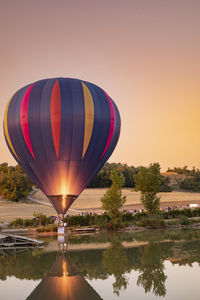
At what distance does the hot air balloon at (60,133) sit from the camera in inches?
957

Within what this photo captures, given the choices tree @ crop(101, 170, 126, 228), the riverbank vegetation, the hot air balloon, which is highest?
the hot air balloon

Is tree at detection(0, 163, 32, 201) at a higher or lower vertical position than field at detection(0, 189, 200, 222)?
higher

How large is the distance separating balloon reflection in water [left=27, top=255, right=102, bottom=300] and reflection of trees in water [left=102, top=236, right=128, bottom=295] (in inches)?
38.2

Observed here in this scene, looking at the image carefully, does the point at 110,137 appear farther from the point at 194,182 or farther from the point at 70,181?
the point at 194,182

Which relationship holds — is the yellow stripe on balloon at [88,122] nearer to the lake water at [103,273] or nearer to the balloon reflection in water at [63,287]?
the lake water at [103,273]

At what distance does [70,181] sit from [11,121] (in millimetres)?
5407

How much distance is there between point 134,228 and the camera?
37.3 metres

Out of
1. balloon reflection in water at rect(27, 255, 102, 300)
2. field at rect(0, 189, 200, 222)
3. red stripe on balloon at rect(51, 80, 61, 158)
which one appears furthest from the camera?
field at rect(0, 189, 200, 222)

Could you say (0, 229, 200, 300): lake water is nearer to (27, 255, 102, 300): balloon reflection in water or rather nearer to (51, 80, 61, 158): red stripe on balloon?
(27, 255, 102, 300): balloon reflection in water

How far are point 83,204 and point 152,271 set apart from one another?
53.0 m

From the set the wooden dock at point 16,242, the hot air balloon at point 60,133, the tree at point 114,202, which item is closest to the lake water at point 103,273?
the wooden dock at point 16,242

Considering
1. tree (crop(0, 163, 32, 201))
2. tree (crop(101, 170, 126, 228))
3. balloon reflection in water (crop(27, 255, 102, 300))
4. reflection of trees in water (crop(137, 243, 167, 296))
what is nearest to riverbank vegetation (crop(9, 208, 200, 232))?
tree (crop(101, 170, 126, 228))

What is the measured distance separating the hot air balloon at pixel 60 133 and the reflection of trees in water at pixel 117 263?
513cm

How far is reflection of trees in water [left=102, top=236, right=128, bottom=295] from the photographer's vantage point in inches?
530
